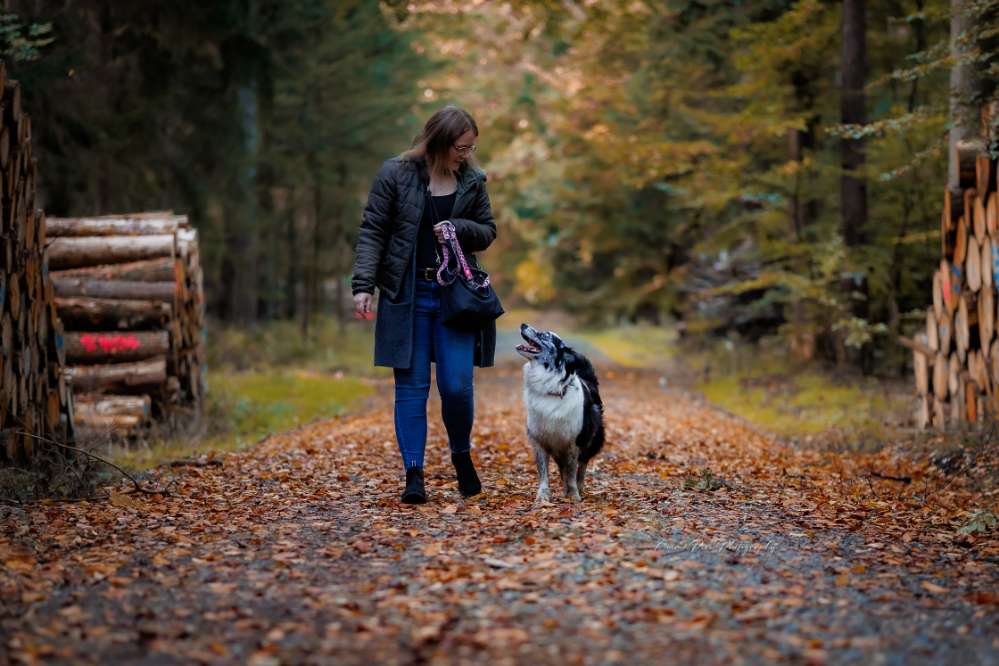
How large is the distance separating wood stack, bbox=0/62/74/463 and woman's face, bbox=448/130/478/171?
3271mm

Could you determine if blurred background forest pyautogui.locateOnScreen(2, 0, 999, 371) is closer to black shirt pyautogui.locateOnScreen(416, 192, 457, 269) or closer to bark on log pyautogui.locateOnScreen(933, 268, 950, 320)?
bark on log pyautogui.locateOnScreen(933, 268, 950, 320)

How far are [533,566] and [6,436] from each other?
14.1ft

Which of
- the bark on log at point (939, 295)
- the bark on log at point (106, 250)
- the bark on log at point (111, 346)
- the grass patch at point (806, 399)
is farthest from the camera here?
the grass patch at point (806, 399)

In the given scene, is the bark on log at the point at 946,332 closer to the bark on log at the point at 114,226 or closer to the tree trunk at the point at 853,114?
the tree trunk at the point at 853,114

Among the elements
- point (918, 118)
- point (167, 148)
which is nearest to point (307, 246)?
point (167, 148)

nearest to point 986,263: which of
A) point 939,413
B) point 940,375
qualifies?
point 940,375

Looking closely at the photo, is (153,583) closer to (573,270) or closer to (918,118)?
(918,118)

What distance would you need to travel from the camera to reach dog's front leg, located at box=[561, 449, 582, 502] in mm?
7043

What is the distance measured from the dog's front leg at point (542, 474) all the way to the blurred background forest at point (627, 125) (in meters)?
4.98

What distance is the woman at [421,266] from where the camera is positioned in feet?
22.1

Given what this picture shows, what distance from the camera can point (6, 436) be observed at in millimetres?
7402

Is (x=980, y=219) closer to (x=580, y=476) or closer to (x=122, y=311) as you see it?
(x=580, y=476)

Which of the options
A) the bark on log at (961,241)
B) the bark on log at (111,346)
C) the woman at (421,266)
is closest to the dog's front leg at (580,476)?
the woman at (421,266)

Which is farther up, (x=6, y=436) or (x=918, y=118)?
(x=918, y=118)
